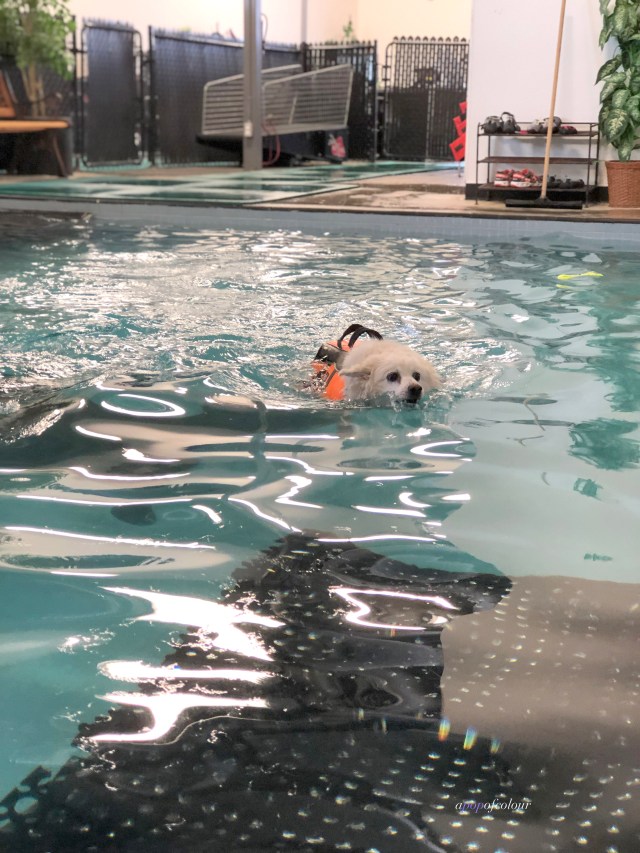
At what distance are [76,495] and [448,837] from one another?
1.65 meters

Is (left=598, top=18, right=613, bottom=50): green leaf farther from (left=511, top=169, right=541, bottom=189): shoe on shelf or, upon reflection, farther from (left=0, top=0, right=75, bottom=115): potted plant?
(left=0, top=0, right=75, bottom=115): potted plant

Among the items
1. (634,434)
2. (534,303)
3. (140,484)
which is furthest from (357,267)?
(140,484)

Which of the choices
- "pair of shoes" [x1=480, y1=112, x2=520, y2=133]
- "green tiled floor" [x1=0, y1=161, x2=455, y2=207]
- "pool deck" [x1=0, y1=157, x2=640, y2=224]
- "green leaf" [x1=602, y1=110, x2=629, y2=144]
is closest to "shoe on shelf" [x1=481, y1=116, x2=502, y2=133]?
"pair of shoes" [x1=480, y1=112, x2=520, y2=133]

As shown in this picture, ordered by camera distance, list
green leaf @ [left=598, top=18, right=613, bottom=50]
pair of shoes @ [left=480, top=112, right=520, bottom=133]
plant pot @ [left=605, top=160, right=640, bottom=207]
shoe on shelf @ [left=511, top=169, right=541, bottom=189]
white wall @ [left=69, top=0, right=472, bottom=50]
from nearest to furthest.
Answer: green leaf @ [left=598, top=18, right=613, bottom=50] < plant pot @ [left=605, top=160, right=640, bottom=207] < pair of shoes @ [left=480, top=112, right=520, bottom=133] < shoe on shelf @ [left=511, top=169, right=541, bottom=189] < white wall @ [left=69, top=0, right=472, bottom=50]

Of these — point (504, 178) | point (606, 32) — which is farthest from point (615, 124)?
point (504, 178)

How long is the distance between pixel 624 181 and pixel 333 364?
6.67 metres

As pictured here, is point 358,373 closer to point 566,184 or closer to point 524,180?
point 566,184

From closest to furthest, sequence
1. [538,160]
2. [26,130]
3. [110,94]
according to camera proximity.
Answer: [538,160] → [26,130] → [110,94]

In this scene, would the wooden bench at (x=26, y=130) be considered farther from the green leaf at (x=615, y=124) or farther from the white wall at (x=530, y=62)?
the green leaf at (x=615, y=124)

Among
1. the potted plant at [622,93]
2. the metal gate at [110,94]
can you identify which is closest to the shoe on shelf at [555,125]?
the potted plant at [622,93]

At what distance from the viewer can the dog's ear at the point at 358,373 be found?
3449mm

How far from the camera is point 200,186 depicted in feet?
39.0

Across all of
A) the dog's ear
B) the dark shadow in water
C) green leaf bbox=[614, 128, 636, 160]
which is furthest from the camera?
green leaf bbox=[614, 128, 636, 160]

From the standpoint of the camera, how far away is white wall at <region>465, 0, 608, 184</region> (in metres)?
9.77
